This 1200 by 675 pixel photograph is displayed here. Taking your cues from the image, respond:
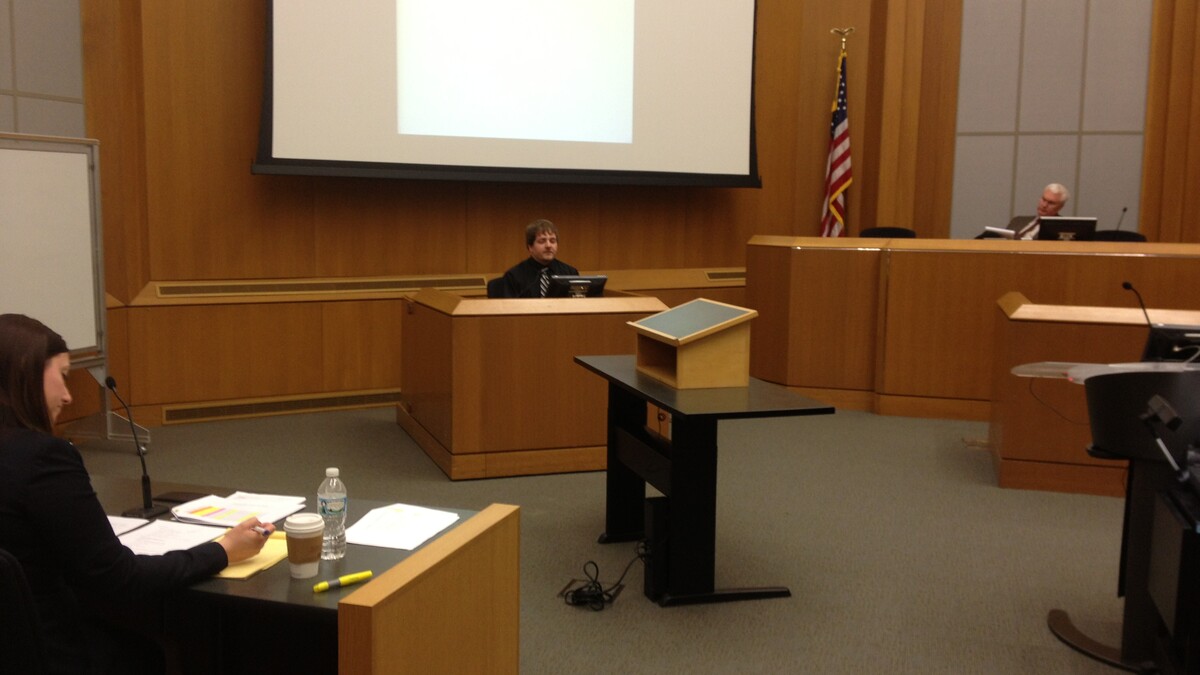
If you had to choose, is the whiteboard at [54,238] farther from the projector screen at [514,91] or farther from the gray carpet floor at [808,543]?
the projector screen at [514,91]

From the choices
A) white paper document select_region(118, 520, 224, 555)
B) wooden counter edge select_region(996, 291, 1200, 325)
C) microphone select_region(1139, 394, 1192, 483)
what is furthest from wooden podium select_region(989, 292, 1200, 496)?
white paper document select_region(118, 520, 224, 555)

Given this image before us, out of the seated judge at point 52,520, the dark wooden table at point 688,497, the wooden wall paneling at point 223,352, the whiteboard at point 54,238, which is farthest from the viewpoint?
the wooden wall paneling at point 223,352

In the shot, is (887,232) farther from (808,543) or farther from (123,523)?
(123,523)

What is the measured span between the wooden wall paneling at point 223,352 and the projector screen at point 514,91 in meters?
1.01

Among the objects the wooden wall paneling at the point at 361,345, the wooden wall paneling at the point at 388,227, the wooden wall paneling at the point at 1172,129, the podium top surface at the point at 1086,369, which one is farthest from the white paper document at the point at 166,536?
the wooden wall paneling at the point at 1172,129

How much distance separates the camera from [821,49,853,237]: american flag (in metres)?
8.80

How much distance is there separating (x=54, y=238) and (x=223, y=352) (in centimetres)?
150

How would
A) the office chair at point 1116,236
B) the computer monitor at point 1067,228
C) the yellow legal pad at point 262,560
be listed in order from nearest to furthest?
the yellow legal pad at point 262,560 → the computer monitor at point 1067,228 → the office chair at point 1116,236

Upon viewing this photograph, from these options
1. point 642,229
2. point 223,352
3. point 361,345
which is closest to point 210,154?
point 223,352

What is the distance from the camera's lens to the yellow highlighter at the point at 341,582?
6.95 feet

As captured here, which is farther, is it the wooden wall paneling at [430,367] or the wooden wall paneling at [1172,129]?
the wooden wall paneling at [1172,129]

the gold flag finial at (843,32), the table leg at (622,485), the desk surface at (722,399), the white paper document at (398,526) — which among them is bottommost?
the table leg at (622,485)

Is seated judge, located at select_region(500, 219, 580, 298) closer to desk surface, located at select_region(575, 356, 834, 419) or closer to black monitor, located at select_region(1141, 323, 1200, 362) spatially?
desk surface, located at select_region(575, 356, 834, 419)

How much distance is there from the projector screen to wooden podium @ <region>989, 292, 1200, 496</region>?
3.44 m
